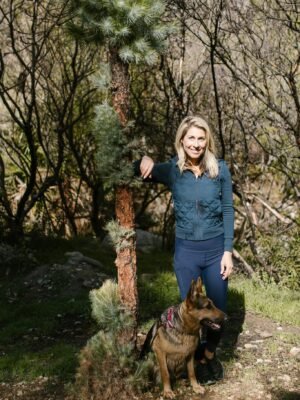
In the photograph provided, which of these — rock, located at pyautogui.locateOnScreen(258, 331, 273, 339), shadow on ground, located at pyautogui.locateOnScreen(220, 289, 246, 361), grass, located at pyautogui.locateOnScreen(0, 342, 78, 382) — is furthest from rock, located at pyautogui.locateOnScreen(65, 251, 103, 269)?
rock, located at pyautogui.locateOnScreen(258, 331, 273, 339)

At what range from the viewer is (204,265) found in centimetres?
421

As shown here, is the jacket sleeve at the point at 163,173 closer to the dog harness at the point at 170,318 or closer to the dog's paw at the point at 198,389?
the dog harness at the point at 170,318

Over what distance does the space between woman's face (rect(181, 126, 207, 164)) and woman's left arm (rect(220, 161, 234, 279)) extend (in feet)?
0.76

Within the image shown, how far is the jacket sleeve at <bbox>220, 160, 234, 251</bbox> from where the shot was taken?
4.14 metres

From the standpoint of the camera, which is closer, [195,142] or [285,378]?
[195,142]

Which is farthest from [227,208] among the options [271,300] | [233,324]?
[271,300]

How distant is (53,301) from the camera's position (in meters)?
6.81

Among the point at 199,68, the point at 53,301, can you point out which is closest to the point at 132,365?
the point at 53,301

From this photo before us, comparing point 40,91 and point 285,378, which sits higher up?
point 40,91

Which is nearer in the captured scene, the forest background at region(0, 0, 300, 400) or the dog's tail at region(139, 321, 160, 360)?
the forest background at region(0, 0, 300, 400)

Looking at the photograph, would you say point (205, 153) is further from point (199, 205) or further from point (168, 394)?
point (168, 394)

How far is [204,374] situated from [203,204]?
4.98 ft

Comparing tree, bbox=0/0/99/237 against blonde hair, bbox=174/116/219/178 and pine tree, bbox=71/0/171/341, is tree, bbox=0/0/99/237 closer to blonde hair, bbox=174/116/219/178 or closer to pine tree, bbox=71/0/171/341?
pine tree, bbox=71/0/171/341

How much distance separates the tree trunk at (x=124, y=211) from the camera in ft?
12.7
